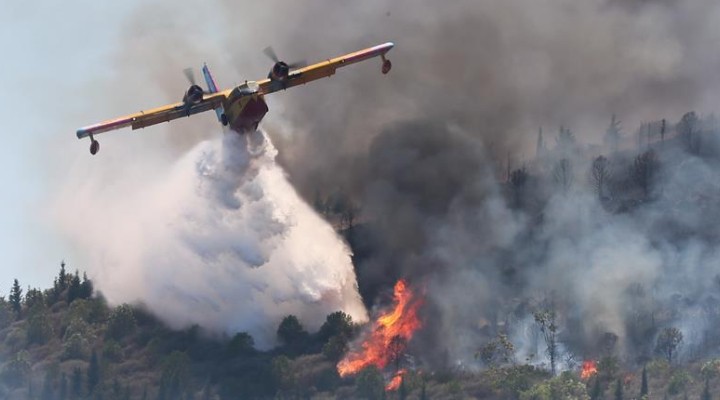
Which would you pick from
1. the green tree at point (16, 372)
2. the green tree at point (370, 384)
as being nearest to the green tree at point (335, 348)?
the green tree at point (370, 384)

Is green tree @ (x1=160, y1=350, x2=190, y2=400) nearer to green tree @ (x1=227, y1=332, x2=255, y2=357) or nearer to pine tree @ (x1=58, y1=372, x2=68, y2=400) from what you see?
green tree @ (x1=227, y1=332, x2=255, y2=357)

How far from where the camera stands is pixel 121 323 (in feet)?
606

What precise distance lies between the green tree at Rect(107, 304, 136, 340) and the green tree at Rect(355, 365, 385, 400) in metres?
31.9

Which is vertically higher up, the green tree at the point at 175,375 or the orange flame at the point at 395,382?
the green tree at the point at 175,375

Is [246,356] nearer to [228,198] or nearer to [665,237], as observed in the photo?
[228,198]

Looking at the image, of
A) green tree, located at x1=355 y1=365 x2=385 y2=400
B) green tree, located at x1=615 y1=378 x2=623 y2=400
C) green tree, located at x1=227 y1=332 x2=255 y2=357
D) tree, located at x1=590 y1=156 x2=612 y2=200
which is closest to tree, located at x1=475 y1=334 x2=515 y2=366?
green tree, located at x1=355 y1=365 x2=385 y2=400

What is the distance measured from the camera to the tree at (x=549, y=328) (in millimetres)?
166125

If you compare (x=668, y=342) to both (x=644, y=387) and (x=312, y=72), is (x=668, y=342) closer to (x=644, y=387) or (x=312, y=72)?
(x=644, y=387)

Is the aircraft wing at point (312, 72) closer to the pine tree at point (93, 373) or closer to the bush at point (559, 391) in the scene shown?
the bush at point (559, 391)

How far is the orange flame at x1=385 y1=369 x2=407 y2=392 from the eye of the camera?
16225 cm

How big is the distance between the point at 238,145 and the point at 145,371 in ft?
90.2

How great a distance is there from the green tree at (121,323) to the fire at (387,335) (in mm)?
28657

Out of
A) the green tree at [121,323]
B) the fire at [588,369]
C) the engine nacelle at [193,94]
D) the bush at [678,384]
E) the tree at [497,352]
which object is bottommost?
the bush at [678,384]

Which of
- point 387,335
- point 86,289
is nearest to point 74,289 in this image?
point 86,289
